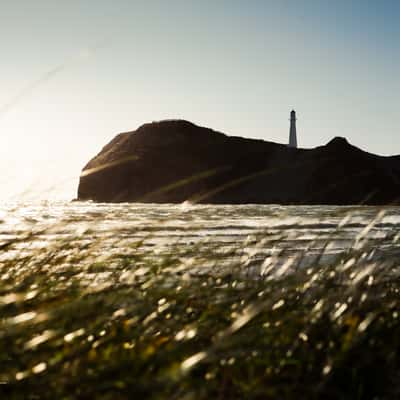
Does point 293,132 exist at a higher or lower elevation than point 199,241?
higher

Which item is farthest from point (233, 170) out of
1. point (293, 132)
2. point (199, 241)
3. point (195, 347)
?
point (195, 347)

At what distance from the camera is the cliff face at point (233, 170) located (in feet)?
443

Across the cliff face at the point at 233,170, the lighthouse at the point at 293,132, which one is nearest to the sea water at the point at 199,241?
the cliff face at the point at 233,170

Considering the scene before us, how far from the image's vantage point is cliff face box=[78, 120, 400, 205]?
13500 cm

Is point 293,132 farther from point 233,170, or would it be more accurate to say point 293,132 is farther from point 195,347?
point 195,347

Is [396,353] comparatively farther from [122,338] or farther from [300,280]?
[122,338]

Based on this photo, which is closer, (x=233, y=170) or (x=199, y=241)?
(x=199, y=241)

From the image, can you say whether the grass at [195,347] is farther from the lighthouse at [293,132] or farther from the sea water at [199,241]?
the lighthouse at [293,132]

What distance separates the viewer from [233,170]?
148750 millimetres

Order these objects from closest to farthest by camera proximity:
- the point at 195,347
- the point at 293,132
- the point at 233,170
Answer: the point at 195,347 < the point at 233,170 < the point at 293,132

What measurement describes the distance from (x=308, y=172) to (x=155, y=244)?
133155mm

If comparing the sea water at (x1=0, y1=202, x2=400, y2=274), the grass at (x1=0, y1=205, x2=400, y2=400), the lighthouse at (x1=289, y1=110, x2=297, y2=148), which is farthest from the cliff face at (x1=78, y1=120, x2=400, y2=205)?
the grass at (x1=0, y1=205, x2=400, y2=400)

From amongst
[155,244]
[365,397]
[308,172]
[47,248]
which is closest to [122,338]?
[365,397]

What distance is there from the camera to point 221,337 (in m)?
2.78
